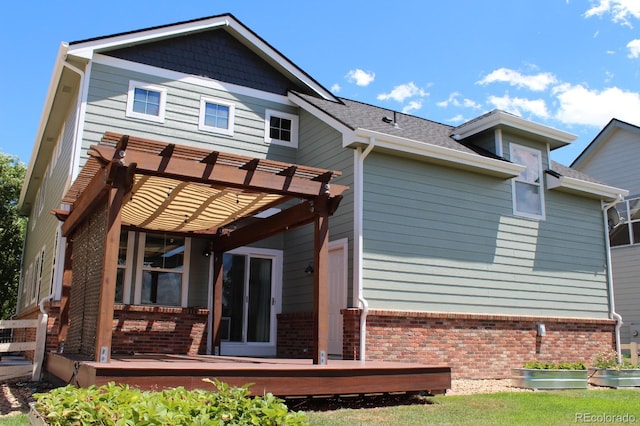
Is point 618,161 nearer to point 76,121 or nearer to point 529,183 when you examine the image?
point 529,183

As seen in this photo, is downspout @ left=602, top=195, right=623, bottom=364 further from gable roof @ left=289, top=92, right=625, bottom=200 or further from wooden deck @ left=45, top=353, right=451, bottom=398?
wooden deck @ left=45, top=353, right=451, bottom=398

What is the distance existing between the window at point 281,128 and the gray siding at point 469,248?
2.74m

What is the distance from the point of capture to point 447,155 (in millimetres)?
11477

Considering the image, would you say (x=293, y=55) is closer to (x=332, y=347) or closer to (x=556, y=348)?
(x=332, y=347)

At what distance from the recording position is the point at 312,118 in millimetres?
12609

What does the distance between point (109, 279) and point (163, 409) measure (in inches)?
150

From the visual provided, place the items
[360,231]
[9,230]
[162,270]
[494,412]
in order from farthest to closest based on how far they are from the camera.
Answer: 1. [9,230]
2. [162,270]
3. [360,231]
4. [494,412]

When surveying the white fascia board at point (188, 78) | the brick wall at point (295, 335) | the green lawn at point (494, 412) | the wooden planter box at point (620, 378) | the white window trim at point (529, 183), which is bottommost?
the green lawn at point (494, 412)

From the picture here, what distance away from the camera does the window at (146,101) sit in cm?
1132

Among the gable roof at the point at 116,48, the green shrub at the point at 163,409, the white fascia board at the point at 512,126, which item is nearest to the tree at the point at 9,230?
the gable roof at the point at 116,48

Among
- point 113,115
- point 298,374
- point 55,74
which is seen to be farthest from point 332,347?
point 55,74

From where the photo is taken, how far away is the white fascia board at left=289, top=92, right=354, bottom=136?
10.7 m

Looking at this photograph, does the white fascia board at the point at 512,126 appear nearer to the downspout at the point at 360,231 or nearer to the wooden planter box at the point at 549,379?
the downspout at the point at 360,231

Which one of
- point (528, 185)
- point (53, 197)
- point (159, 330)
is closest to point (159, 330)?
point (159, 330)
